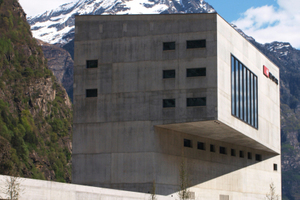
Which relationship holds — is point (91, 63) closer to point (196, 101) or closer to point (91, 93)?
point (91, 93)

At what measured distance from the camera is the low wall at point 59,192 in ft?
97.6

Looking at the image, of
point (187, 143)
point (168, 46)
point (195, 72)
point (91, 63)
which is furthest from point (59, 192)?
point (187, 143)

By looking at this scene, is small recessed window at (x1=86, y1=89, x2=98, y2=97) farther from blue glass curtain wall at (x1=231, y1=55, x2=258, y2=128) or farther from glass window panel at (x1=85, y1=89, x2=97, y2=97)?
blue glass curtain wall at (x1=231, y1=55, x2=258, y2=128)

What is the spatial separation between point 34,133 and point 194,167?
131701 millimetres

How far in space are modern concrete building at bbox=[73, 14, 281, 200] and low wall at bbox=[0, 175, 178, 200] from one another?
12.0m

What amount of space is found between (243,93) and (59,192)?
99.7 feet

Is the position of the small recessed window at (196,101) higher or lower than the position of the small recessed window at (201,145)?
higher

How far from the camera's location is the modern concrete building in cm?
5172

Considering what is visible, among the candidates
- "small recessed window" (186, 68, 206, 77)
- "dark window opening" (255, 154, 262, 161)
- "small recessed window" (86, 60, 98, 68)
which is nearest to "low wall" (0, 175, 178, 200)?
"small recessed window" (186, 68, 206, 77)

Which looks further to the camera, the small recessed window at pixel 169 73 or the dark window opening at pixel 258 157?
the dark window opening at pixel 258 157

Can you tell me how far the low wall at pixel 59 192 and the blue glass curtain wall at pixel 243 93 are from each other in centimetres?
1919

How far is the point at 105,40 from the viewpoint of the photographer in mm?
54781

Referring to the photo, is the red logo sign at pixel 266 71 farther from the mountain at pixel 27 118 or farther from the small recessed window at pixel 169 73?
the mountain at pixel 27 118

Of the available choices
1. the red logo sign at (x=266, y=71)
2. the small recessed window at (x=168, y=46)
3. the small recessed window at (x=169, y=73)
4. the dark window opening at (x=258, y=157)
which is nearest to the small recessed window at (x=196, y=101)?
the small recessed window at (x=169, y=73)
